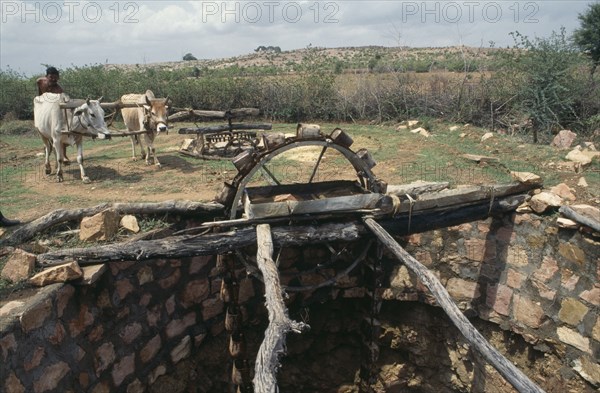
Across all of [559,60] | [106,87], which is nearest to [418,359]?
[559,60]

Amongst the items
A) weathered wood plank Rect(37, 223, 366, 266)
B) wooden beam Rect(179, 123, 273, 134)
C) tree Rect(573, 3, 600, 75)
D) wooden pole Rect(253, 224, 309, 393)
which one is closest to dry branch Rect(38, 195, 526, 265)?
weathered wood plank Rect(37, 223, 366, 266)

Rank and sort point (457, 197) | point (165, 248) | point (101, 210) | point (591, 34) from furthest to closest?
point (591, 34)
point (101, 210)
point (457, 197)
point (165, 248)

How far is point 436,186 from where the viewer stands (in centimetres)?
589

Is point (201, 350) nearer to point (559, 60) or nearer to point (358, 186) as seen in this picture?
point (358, 186)

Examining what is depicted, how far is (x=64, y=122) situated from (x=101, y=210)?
396cm

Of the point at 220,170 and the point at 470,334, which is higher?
the point at 220,170

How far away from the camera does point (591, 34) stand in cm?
1566

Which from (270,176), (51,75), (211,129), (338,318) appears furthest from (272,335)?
(211,129)

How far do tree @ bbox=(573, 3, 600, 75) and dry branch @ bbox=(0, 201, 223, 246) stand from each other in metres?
16.1

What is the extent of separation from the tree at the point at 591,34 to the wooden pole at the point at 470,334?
15.8 m

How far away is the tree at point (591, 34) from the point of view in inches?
612

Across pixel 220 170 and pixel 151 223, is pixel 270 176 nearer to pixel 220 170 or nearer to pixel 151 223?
pixel 151 223

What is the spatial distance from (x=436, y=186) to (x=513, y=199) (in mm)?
1007

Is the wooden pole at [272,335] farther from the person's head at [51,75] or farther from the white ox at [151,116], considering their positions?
the person's head at [51,75]
